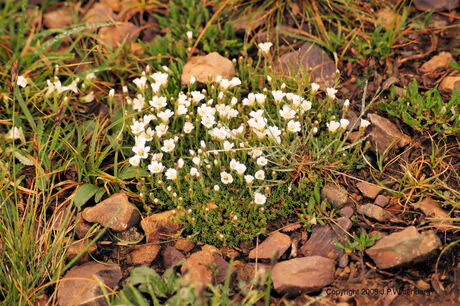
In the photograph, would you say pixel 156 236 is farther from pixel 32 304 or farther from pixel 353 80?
pixel 353 80

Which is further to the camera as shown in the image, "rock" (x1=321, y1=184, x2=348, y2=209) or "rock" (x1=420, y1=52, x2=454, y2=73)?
"rock" (x1=420, y1=52, x2=454, y2=73)

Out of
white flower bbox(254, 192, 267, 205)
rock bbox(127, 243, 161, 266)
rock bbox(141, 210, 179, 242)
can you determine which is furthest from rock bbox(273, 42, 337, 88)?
rock bbox(127, 243, 161, 266)

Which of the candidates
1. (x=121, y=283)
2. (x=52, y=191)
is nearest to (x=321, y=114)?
(x=121, y=283)

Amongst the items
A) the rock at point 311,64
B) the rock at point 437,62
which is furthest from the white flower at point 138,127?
the rock at point 437,62

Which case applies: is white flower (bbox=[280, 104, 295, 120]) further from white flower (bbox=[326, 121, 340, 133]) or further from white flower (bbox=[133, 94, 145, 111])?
white flower (bbox=[133, 94, 145, 111])

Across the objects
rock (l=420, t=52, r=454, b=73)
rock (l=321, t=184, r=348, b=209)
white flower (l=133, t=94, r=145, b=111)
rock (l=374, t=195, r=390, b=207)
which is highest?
rock (l=420, t=52, r=454, b=73)

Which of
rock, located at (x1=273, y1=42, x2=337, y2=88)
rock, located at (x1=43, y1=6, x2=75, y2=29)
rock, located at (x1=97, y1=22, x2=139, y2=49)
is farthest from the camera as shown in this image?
rock, located at (x1=43, y1=6, x2=75, y2=29)

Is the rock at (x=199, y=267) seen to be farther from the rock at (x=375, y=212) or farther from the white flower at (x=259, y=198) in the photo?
the rock at (x=375, y=212)
